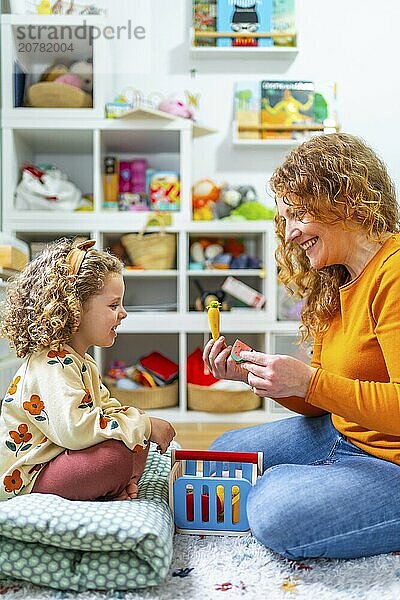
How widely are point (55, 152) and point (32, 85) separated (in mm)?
429

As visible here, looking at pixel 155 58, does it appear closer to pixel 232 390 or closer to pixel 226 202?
pixel 226 202

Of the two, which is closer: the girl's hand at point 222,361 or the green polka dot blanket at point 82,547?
the green polka dot blanket at point 82,547

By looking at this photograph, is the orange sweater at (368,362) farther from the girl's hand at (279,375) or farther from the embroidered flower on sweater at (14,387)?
the embroidered flower on sweater at (14,387)

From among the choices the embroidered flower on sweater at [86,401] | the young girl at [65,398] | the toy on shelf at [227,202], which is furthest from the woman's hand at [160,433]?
the toy on shelf at [227,202]

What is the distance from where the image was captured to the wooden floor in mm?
2691

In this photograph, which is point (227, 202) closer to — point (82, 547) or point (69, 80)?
point (69, 80)

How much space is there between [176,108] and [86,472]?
7.77 feet

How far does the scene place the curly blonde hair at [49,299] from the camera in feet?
4.83

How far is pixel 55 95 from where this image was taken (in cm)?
338

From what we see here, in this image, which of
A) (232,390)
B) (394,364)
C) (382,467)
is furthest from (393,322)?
(232,390)

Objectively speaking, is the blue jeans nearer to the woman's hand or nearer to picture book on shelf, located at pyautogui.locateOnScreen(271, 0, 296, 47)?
the woman's hand

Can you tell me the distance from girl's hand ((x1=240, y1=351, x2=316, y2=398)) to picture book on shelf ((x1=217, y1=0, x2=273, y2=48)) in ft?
8.82

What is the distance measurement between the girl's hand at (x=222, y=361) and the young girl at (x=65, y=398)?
0.16m

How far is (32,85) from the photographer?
3.44m
